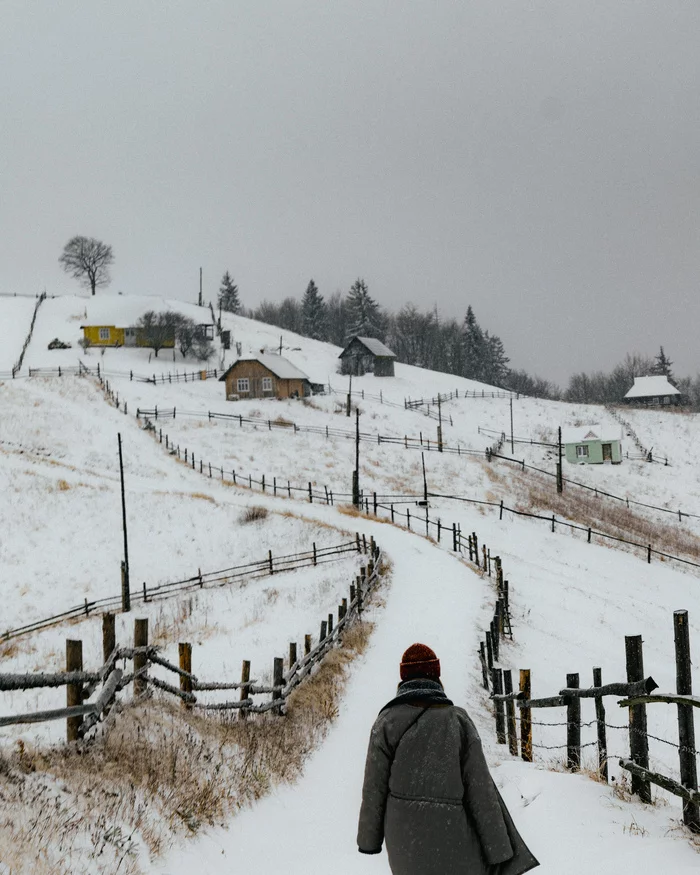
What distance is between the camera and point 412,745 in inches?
156

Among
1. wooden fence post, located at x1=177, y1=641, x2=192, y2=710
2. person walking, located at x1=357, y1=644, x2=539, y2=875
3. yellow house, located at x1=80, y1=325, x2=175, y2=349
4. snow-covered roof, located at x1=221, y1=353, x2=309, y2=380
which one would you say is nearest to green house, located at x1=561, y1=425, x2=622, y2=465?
snow-covered roof, located at x1=221, y1=353, x2=309, y2=380

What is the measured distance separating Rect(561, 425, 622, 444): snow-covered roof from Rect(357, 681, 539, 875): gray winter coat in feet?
224

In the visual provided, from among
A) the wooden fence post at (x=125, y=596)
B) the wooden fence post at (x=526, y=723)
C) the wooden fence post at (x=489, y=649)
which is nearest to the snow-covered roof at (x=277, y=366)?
the wooden fence post at (x=125, y=596)

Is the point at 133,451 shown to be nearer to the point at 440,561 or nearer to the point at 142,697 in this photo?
the point at 440,561

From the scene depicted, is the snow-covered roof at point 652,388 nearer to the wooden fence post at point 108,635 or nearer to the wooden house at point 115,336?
the wooden house at point 115,336

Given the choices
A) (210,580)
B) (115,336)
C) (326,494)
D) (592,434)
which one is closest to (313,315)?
(115,336)

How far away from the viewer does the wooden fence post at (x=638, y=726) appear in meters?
6.61

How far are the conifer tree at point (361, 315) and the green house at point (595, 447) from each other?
44.8 metres

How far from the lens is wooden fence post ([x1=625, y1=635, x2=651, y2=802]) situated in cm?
661

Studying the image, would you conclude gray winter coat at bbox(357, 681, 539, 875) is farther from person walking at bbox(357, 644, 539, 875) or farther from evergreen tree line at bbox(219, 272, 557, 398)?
evergreen tree line at bbox(219, 272, 557, 398)

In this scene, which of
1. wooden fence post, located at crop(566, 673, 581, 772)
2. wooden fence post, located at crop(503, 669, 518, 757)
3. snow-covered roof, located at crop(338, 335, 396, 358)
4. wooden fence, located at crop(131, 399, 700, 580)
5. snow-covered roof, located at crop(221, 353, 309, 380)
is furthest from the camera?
snow-covered roof, located at crop(338, 335, 396, 358)

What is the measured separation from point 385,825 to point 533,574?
24.4 m

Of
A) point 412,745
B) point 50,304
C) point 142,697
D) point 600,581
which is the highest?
point 50,304

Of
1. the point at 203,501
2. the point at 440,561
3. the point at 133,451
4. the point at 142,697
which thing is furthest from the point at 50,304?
the point at 142,697
